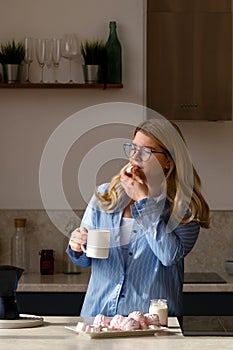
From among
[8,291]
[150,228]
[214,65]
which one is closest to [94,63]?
[214,65]

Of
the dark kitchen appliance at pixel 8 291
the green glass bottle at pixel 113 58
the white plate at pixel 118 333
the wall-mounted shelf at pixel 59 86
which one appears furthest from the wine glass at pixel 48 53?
the white plate at pixel 118 333

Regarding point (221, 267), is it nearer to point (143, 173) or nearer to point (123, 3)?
point (123, 3)

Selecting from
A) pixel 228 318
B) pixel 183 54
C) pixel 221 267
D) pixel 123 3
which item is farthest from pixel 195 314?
pixel 123 3

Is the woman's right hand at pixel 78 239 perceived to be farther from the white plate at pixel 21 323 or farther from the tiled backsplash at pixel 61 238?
the tiled backsplash at pixel 61 238

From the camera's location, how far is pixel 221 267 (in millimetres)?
5309

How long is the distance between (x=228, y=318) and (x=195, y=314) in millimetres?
185

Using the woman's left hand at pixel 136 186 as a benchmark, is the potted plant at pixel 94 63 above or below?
above

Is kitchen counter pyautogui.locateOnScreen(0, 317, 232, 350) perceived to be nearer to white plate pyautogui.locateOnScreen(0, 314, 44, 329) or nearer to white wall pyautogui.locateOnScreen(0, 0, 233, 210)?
white plate pyautogui.locateOnScreen(0, 314, 44, 329)

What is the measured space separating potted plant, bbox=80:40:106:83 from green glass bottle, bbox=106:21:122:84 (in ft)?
0.12

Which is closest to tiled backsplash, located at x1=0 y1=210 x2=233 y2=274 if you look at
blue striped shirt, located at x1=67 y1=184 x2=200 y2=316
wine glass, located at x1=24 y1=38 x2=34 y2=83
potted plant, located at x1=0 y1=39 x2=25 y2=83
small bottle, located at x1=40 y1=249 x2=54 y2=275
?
small bottle, located at x1=40 y1=249 x2=54 y2=275

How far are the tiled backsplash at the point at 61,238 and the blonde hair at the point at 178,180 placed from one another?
2090 mm

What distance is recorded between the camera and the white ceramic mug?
10.1 feet

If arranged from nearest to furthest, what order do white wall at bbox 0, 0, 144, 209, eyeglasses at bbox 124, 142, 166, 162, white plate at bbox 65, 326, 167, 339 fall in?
white plate at bbox 65, 326, 167, 339 < eyeglasses at bbox 124, 142, 166, 162 < white wall at bbox 0, 0, 144, 209

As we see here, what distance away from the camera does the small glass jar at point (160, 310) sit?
295 cm
